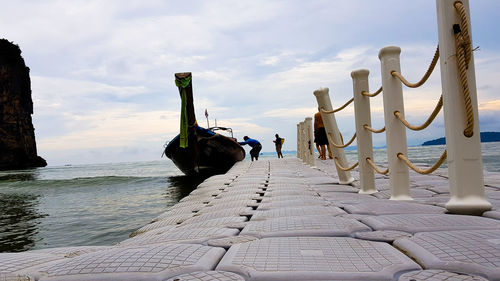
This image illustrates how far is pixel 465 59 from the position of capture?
250cm

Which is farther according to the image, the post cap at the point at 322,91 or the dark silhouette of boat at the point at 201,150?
the dark silhouette of boat at the point at 201,150

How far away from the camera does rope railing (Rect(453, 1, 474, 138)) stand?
249 centimetres

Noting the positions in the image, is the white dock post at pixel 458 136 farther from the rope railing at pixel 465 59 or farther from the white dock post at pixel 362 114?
the white dock post at pixel 362 114

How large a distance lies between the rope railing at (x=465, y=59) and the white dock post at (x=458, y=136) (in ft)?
0.08

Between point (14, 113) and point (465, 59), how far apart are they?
63.6 metres

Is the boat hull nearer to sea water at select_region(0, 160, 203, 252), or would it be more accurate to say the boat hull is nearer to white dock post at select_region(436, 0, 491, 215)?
sea water at select_region(0, 160, 203, 252)

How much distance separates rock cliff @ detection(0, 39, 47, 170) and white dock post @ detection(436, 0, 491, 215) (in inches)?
2446

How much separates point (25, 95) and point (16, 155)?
961 cm

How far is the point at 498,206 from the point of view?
2.63 metres

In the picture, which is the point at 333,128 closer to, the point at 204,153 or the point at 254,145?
the point at 204,153

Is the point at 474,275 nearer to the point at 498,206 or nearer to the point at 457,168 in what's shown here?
the point at 457,168

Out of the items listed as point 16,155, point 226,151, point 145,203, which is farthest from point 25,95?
point 145,203

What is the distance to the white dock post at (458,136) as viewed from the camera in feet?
8.07

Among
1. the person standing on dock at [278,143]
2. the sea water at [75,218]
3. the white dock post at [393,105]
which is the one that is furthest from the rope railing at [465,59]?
the person standing on dock at [278,143]
